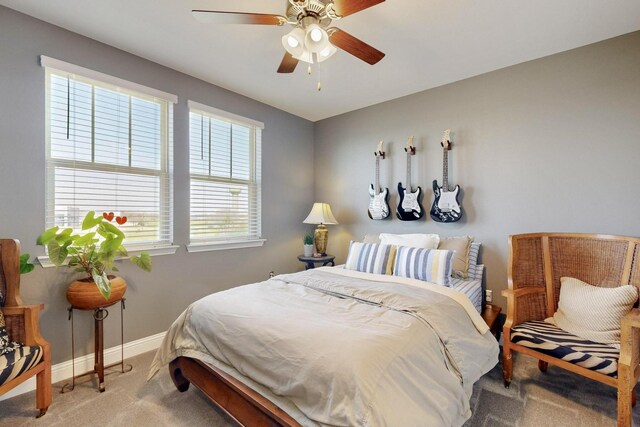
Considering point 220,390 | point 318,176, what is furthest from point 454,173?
point 220,390

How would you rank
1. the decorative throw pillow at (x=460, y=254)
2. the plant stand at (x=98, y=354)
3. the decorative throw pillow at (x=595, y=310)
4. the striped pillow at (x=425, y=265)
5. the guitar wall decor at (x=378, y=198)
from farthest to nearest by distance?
the guitar wall decor at (x=378, y=198), the decorative throw pillow at (x=460, y=254), the striped pillow at (x=425, y=265), the plant stand at (x=98, y=354), the decorative throw pillow at (x=595, y=310)

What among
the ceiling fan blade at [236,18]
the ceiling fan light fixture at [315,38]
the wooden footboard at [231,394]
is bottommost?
the wooden footboard at [231,394]

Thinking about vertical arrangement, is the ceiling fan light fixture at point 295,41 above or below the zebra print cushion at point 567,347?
above

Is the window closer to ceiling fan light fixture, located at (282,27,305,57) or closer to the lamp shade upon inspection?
the lamp shade

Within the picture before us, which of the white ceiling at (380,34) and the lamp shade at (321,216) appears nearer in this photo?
the white ceiling at (380,34)

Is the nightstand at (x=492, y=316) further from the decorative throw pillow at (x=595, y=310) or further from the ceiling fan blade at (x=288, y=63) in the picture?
the ceiling fan blade at (x=288, y=63)

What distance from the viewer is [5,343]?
1706 millimetres

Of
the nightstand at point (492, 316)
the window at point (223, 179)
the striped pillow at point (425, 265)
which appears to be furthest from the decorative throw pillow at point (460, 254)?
the window at point (223, 179)

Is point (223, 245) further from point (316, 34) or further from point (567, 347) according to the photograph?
point (567, 347)

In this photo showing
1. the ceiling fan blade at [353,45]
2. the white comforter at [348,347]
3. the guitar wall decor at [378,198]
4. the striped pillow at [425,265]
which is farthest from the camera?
the guitar wall decor at [378,198]

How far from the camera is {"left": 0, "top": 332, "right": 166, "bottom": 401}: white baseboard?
6.74ft

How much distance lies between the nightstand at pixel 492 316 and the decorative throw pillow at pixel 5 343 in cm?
318

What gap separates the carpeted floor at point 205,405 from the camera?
1751 mm

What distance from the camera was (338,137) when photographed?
4.04 m
